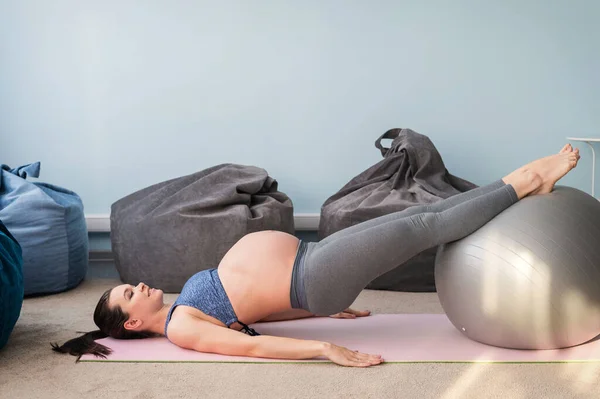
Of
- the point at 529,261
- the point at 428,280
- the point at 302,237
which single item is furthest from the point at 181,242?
the point at 529,261

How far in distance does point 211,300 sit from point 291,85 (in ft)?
6.47

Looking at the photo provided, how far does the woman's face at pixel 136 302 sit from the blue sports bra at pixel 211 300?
3.1 inches

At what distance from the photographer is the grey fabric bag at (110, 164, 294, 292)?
3729 mm

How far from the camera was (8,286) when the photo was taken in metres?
2.66

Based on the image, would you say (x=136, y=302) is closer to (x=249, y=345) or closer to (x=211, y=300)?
(x=211, y=300)

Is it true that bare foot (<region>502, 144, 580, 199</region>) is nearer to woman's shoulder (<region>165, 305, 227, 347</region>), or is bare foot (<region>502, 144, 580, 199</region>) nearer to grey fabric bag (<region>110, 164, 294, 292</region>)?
woman's shoulder (<region>165, 305, 227, 347</region>)

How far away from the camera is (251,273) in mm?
2637

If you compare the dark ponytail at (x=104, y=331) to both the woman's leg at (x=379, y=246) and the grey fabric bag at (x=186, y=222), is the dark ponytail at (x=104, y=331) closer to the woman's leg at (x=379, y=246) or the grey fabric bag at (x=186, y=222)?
the woman's leg at (x=379, y=246)

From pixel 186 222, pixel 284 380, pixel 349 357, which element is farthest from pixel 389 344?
pixel 186 222

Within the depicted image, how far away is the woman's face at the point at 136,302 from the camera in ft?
8.96

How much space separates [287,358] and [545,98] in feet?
8.31

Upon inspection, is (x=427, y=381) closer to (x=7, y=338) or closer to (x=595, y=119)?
(x=7, y=338)

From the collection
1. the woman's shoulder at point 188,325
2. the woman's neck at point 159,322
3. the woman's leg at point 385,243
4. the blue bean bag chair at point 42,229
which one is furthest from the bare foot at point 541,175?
the blue bean bag chair at point 42,229

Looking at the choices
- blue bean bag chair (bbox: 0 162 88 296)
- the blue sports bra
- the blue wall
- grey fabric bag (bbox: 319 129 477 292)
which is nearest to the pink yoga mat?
the blue sports bra
